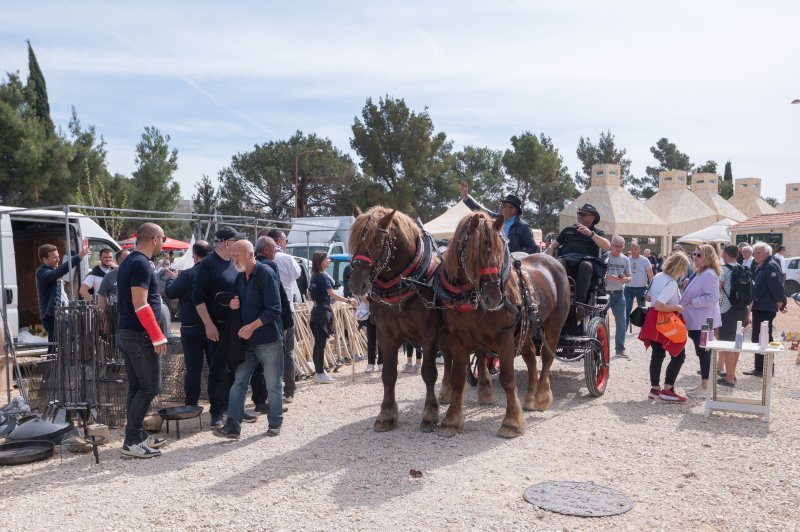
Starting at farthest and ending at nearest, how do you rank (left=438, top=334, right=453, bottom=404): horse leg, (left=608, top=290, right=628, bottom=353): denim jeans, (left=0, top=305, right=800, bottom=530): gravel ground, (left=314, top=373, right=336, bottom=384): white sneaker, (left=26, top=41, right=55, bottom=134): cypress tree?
1. (left=26, top=41, right=55, bottom=134): cypress tree
2. (left=608, top=290, right=628, bottom=353): denim jeans
3. (left=314, top=373, right=336, bottom=384): white sneaker
4. (left=438, top=334, right=453, bottom=404): horse leg
5. (left=0, top=305, right=800, bottom=530): gravel ground

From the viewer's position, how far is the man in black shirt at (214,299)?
591 centimetres

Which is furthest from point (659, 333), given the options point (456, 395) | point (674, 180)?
point (674, 180)

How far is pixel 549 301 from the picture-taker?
6.58 metres

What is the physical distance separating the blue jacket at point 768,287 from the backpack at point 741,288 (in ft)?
1.75

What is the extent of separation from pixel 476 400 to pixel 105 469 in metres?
3.89

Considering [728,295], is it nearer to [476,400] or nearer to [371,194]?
[476,400]

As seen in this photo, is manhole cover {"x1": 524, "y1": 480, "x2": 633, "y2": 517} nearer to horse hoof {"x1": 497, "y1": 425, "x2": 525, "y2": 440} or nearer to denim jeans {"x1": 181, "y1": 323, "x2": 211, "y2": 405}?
horse hoof {"x1": 497, "y1": 425, "x2": 525, "y2": 440}

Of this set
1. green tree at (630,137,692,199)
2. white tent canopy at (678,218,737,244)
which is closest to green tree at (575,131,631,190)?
green tree at (630,137,692,199)

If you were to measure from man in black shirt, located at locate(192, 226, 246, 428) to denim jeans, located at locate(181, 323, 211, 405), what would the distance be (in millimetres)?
102

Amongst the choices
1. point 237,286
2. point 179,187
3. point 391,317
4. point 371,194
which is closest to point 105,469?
point 237,286

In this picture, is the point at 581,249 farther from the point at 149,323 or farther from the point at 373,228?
the point at 149,323

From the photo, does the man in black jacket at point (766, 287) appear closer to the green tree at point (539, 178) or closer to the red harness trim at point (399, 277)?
the red harness trim at point (399, 277)

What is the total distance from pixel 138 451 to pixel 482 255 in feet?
10.4

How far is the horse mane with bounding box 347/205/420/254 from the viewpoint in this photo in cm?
530
